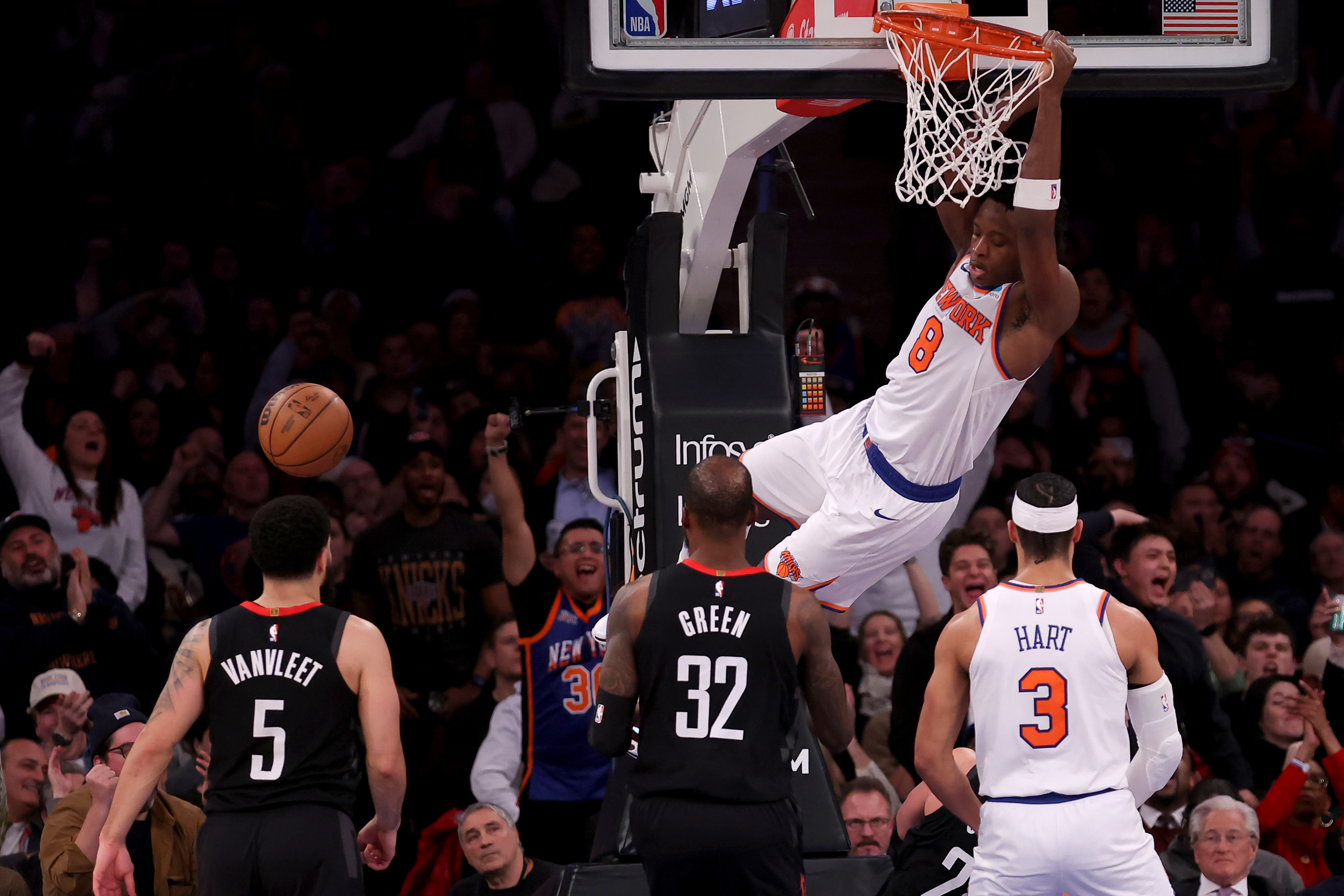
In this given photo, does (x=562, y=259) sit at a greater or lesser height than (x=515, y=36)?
lesser

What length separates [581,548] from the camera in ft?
26.8

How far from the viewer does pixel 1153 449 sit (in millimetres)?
10789

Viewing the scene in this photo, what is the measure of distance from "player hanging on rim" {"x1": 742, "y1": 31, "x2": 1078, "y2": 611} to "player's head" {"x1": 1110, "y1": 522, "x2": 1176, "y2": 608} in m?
1.94

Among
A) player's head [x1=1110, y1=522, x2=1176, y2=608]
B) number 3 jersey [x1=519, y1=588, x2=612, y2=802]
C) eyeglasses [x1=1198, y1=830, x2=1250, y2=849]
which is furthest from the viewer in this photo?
number 3 jersey [x1=519, y1=588, x2=612, y2=802]

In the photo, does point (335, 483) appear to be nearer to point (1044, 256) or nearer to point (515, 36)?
point (515, 36)

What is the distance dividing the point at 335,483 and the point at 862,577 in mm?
4432

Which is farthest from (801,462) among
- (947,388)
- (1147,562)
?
(1147,562)

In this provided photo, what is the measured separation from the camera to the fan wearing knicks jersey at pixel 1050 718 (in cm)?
498

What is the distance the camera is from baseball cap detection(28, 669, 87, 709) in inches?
290

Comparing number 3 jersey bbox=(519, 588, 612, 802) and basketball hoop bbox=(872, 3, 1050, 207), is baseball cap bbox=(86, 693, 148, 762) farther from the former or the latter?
basketball hoop bbox=(872, 3, 1050, 207)

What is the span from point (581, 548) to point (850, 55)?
364 cm

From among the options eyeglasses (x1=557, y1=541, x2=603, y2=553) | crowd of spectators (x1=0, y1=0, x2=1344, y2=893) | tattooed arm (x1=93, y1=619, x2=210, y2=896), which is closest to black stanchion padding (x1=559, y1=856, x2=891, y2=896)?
crowd of spectators (x1=0, y1=0, x2=1344, y2=893)

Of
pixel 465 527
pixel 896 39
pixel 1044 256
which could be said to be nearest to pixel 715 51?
pixel 896 39

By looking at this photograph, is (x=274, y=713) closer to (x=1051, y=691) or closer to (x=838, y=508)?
(x=838, y=508)
